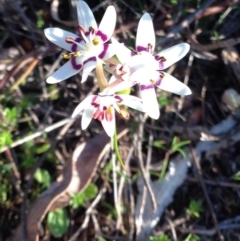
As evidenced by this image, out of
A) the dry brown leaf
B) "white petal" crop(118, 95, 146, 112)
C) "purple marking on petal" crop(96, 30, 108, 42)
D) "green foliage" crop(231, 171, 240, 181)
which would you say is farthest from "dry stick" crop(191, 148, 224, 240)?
"purple marking on petal" crop(96, 30, 108, 42)

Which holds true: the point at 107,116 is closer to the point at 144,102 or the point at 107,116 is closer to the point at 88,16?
→ the point at 144,102

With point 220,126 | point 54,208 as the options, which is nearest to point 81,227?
point 54,208

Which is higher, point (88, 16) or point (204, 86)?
point (88, 16)

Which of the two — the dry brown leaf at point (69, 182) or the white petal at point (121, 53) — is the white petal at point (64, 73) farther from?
the dry brown leaf at point (69, 182)

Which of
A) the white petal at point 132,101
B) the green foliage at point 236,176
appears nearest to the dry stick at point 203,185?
the green foliage at point 236,176

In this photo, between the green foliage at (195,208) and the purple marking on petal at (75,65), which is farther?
the green foliage at (195,208)

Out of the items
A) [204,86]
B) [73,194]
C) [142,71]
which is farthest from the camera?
[204,86]

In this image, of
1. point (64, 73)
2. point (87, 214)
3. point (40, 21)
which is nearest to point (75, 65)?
point (64, 73)
